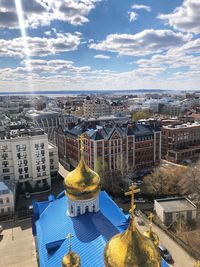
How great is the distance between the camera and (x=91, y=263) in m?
16.6

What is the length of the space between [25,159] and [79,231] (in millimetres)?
25200

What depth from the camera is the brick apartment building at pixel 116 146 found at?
1822 inches

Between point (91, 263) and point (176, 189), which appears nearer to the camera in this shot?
point (91, 263)

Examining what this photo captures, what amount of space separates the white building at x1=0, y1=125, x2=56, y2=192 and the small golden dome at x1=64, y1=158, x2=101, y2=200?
21765 mm

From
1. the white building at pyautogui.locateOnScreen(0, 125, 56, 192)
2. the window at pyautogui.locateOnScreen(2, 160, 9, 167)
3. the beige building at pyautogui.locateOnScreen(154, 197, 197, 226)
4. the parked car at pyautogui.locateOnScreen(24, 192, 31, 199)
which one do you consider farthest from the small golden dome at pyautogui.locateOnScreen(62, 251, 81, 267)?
the window at pyautogui.locateOnScreen(2, 160, 9, 167)

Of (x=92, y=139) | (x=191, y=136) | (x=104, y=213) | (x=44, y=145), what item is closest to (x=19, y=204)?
(x=44, y=145)

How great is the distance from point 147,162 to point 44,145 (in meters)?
20.8

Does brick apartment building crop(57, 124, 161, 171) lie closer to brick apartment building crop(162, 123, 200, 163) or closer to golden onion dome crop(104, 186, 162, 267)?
brick apartment building crop(162, 123, 200, 163)

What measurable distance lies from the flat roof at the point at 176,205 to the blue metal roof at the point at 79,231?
10.5 metres

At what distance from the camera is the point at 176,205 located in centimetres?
3328

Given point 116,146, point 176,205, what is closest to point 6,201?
point 116,146

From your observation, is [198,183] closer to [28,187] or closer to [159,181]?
[159,181]

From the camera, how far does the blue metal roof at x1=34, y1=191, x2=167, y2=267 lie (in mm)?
17656

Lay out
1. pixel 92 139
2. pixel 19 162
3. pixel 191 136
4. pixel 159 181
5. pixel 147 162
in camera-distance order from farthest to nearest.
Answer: pixel 191 136 < pixel 147 162 < pixel 92 139 < pixel 19 162 < pixel 159 181
